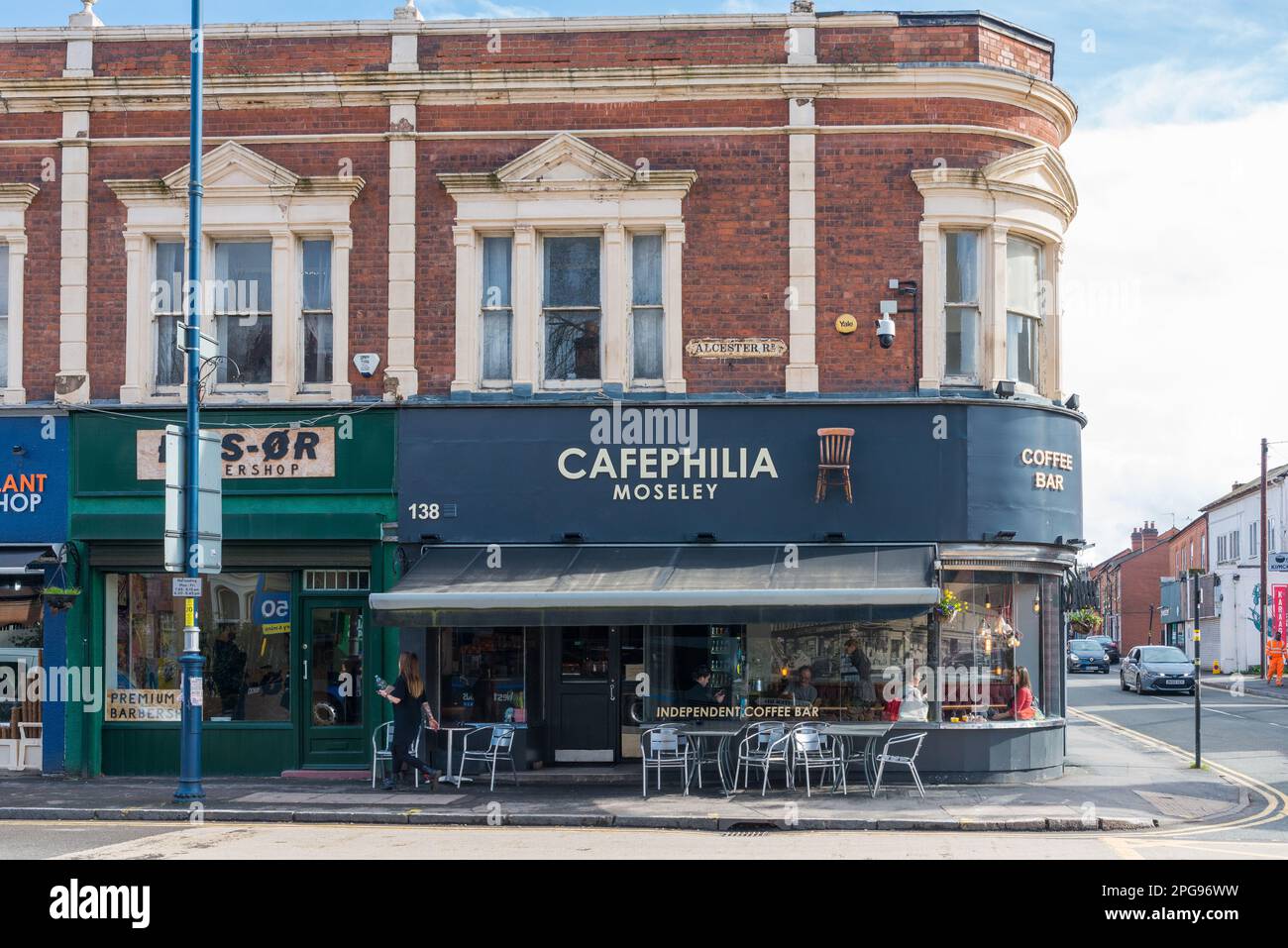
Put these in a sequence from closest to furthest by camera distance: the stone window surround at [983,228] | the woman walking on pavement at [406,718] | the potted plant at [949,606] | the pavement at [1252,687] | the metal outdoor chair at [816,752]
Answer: the metal outdoor chair at [816,752]
the woman walking on pavement at [406,718]
the potted plant at [949,606]
the stone window surround at [983,228]
the pavement at [1252,687]

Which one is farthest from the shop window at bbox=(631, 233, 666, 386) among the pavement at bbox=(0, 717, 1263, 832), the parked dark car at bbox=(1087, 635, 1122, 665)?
the parked dark car at bbox=(1087, 635, 1122, 665)

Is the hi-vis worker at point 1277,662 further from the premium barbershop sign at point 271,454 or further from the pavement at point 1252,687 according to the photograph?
the premium barbershop sign at point 271,454

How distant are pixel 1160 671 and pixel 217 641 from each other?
30245mm

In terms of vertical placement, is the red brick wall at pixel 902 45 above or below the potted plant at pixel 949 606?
above

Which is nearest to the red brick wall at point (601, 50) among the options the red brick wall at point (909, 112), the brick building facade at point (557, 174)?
the brick building facade at point (557, 174)

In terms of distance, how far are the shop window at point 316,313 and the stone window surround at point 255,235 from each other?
4.1 inches

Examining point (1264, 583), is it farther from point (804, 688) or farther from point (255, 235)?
point (255, 235)

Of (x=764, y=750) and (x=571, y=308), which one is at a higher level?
(x=571, y=308)

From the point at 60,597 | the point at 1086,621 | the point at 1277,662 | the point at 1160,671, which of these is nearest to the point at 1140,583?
the point at 1086,621

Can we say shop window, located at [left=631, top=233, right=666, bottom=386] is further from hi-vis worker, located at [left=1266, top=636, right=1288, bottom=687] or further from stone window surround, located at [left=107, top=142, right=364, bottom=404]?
hi-vis worker, located at [left=1266, top=636, right=1288, bottom=687]

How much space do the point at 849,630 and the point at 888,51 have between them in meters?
7.87

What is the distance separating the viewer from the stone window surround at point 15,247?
1903cm

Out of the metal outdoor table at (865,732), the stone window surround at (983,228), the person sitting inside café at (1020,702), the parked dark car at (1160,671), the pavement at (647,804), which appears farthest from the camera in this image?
the parked dark car at (1160,671)

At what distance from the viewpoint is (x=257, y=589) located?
18719mm
